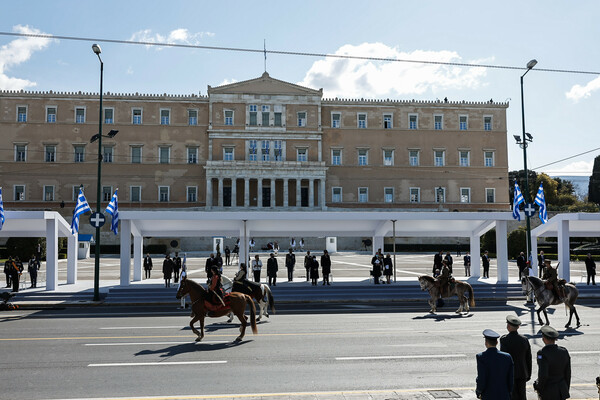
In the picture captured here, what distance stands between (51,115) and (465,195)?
5292cm

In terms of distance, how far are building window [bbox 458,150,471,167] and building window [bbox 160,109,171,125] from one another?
37.6 meters

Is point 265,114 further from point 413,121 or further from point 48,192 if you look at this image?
point 48,192

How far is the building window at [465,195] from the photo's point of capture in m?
69.7

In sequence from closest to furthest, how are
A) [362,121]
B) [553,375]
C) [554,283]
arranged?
1. [553,375]
2. [554,283]
3. [362,121]

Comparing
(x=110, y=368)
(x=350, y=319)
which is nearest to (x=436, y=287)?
(x=350, y=319)

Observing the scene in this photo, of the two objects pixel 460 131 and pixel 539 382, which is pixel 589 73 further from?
pixel 460 131

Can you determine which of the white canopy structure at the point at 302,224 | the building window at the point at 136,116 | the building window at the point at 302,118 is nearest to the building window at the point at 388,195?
the building window at the point at 302,118

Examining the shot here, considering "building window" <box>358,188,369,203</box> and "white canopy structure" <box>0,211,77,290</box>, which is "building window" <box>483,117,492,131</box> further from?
"white canopy structure" <box>0,211,77,290</box>

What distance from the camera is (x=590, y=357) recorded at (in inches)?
420

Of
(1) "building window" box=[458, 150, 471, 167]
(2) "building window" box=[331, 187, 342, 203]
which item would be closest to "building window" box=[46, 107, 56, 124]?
(2) "building window" box=[331, 187, 342, 203]

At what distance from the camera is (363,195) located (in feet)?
225

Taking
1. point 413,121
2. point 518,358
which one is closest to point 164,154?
point 413,121

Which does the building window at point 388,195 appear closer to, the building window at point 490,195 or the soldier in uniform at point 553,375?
the building window at point 490,195

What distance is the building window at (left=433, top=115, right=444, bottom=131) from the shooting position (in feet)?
230
